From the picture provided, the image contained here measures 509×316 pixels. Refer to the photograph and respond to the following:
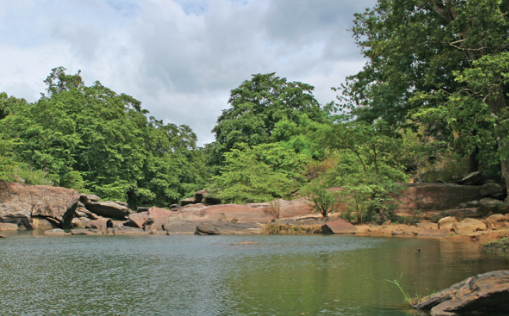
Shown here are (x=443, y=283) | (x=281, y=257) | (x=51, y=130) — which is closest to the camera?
(x=443, y=283)

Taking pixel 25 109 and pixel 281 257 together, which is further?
pixel 25 109

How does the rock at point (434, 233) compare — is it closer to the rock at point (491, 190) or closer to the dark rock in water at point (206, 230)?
the rock at point (491, 190)

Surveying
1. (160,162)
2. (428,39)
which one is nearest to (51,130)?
(160,162)

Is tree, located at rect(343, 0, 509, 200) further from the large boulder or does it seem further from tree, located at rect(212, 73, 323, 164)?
the large boulder

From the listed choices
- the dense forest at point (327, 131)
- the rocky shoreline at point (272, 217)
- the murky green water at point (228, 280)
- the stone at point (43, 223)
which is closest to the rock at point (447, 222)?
the rocky shoreline at point (272, 217)

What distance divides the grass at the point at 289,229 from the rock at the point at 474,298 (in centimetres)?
1254

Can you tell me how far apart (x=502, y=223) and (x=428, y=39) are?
8087mm

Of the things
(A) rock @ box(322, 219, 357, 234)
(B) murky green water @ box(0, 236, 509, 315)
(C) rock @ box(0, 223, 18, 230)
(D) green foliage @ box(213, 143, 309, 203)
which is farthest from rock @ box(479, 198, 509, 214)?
(C) rock @ box(0, 223, 18, 230)

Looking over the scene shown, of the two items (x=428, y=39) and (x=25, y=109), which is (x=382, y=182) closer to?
(x=428, y=39)

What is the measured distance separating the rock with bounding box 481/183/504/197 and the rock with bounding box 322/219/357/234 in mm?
6551

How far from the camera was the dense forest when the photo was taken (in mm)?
14445

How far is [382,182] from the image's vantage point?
57.2ft

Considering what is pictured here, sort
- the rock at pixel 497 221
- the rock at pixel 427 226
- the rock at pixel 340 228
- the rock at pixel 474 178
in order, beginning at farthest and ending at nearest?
1. the rock at pixel 474 178
2. the rock at pixel 340 228
3. the rock at pixel 427 226
4. the rock at pixel 497 221

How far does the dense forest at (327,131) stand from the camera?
14445mm
